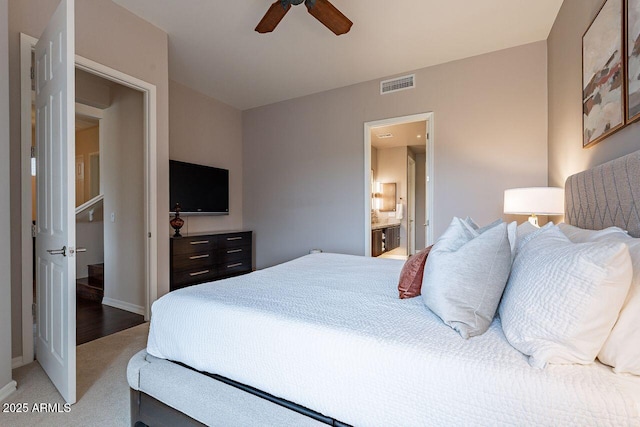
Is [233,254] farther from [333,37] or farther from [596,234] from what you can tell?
[596,234]

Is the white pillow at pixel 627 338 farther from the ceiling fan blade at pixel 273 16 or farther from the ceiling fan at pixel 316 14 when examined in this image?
the ceiling fan blade at pixel 273 16

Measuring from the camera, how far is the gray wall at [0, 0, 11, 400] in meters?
1.73

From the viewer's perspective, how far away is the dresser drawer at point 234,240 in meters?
4.23

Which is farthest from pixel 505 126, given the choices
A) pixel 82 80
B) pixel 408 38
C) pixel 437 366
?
pixel 82 80

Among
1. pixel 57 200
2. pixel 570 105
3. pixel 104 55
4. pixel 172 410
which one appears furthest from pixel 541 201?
pixel 104 55

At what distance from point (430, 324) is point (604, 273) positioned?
0.53 m

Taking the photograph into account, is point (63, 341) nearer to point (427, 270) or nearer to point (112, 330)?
point (112, 330)

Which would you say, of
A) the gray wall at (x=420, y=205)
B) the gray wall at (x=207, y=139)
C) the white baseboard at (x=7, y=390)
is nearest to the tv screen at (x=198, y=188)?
the gray wall at (x=207, y=139)

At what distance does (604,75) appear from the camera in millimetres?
1666

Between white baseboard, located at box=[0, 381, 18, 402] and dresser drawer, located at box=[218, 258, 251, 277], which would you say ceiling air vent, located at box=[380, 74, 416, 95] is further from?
white baseboard, located at box=[0, 381, 18, 402]

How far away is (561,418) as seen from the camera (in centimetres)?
74

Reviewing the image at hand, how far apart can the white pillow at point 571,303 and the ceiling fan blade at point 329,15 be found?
2136 millimetres

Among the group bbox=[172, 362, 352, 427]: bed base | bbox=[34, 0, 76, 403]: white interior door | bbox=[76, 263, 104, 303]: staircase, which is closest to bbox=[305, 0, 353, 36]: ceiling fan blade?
bbox=[34, 0, 76, 403]: white interior door

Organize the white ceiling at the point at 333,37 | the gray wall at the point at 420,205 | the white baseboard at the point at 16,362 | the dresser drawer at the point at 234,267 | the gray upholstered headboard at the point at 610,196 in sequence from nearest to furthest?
the gray upholstered headboard at the point at 610,196
the white baseboard at the point at 16,362
the white ceiling at the point at 333,37
the dresser drawer at the point at 234,267
the gray wall at the point at 420,205
